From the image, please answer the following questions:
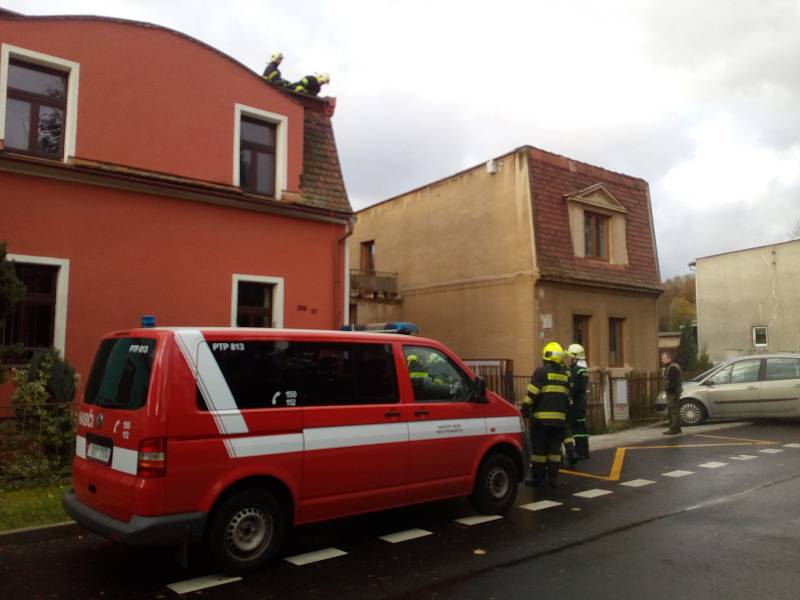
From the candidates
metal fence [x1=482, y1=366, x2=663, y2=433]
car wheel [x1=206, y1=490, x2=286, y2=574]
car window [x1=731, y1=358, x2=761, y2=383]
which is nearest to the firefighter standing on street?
metal fence [x1=482, y1=366, x2=663, y2=433]

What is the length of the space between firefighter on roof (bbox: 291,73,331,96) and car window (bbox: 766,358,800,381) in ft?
38.3

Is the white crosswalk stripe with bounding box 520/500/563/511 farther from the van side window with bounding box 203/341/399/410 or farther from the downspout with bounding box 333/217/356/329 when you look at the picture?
the downspout with bounding box 333/217/356/329

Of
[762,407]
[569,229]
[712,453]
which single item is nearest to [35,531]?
[712,453]

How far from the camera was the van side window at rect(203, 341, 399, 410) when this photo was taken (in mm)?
4949

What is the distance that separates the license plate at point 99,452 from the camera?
480cm

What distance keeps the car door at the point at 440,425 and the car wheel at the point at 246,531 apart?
4.65 ft

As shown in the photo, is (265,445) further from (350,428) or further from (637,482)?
(637,482)

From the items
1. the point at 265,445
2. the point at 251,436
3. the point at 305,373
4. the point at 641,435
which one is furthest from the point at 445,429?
the point at 641,435

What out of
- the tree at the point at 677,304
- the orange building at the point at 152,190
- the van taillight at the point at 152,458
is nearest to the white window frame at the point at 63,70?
the orange building at the point at 152,190

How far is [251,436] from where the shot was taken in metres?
4.88

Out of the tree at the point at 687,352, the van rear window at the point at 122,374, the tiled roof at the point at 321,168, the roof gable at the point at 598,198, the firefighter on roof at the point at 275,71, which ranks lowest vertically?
the van rear window at the point at 122,374

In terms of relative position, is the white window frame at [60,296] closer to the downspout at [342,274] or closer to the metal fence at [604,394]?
the downspout at [342,274]

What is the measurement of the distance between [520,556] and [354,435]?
1.68 m

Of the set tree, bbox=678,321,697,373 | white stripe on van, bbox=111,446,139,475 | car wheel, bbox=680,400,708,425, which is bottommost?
car wheel, bbox=680,400,708,425
